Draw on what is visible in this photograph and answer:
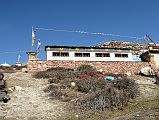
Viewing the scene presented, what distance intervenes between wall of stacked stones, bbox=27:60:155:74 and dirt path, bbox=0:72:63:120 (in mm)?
12984

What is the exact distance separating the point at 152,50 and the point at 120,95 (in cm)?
2563

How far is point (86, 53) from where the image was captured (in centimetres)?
4566

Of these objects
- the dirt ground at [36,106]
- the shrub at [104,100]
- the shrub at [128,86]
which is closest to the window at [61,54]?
the dirt ground at [36,106]

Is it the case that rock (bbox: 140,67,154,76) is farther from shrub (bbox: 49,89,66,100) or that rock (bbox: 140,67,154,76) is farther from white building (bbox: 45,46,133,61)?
shrub (bbox: 49,89,66,100)

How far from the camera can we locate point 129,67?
143 ft

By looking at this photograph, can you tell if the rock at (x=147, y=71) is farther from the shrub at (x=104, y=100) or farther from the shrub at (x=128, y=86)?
the shrub at (x=104, y=100)

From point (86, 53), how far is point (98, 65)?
331cm

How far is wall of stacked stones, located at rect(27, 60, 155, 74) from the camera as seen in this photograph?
41.3m

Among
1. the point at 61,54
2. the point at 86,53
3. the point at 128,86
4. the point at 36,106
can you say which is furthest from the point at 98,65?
the point at 36,106

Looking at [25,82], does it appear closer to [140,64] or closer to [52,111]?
[52,111]

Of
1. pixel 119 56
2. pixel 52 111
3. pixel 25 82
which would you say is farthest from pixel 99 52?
pixel 52 111

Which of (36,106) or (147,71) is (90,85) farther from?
(147,71)

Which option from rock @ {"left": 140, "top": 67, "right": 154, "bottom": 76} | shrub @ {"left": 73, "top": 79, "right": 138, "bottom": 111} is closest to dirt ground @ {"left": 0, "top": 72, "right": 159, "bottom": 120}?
shrub @ {"left": 73, "top": 79, "right": 138, "bottom": 111}

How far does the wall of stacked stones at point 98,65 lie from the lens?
41.3 metres
